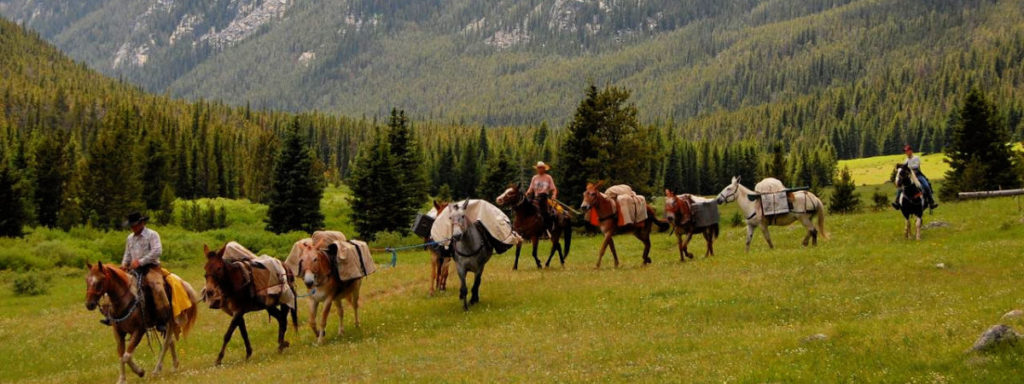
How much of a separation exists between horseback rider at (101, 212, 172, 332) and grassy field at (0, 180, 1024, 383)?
1665 millimetres

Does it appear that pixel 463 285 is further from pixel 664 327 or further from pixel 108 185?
pixel 108 185

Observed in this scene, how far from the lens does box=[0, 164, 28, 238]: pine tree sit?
5959 centimetres

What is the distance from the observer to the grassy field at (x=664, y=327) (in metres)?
12.9

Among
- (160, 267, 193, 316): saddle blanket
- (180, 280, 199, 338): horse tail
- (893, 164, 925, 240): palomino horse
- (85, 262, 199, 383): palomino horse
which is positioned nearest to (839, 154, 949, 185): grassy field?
(893, 164, 925, 240): palomino horse

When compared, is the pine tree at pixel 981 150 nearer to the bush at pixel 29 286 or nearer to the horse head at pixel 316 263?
the horse head at pixel 316 263

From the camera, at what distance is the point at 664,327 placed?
59.1 feet

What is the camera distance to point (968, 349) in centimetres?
1168

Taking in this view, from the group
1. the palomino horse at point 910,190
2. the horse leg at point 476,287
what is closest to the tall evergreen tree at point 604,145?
the palomino horse at point 910,190

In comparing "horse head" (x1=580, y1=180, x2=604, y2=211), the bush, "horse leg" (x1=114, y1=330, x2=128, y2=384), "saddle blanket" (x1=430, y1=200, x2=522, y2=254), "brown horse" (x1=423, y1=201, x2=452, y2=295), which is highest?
"horse head" (x1=580, y1=180, x2=604, y2=211)

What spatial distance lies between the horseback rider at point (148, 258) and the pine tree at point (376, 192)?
47.5 m

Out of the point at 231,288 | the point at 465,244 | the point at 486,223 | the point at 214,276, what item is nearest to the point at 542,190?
the point at 486,223

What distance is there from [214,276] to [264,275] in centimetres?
148

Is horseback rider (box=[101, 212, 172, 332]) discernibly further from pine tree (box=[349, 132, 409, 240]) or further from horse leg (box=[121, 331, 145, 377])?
pine tree (box=[349, 132, 409, 240])

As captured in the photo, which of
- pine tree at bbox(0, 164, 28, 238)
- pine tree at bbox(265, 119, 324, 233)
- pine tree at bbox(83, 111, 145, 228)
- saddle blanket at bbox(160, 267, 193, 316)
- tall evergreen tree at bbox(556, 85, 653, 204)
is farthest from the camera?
pine tree at bbox(83, 111, 145, 228)
